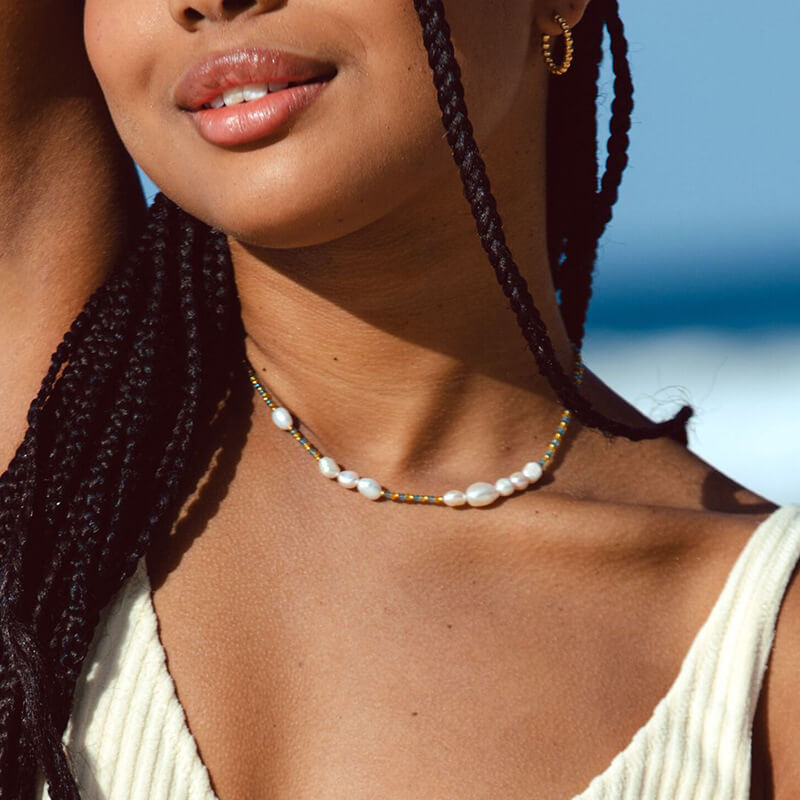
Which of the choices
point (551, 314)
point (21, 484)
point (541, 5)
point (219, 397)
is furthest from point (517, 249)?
point (21, 484)

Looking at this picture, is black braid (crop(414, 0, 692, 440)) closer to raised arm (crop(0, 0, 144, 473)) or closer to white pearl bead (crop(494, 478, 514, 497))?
white pearl bead (crop(494, 478, 514, 497))

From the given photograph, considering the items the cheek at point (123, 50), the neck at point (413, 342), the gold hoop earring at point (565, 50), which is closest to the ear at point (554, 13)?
the gold hoop earring at point (565, 50)

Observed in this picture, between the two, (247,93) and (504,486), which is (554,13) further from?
(504,486)

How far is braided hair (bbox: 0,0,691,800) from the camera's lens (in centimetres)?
188

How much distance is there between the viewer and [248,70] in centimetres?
187

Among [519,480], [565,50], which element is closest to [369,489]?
[519,480]

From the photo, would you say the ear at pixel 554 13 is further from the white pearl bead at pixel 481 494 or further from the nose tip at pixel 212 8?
the white pearl bead at pixel 481 494

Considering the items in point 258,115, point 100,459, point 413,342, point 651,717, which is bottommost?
point 651,717

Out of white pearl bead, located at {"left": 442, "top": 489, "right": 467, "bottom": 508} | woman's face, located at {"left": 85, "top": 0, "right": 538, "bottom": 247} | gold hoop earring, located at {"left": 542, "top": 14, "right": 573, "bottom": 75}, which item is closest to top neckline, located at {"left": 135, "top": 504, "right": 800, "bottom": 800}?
white pearl bead, located at {"left": 442, "top": 489, "right": 467, "bottom": 508}

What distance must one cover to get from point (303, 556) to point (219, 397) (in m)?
0.28

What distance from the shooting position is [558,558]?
2223 mm

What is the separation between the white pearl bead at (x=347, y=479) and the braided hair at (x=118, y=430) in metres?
0.20

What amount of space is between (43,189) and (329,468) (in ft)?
1.84

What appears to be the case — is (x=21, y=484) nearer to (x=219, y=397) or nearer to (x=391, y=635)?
(x=219, y=397)
